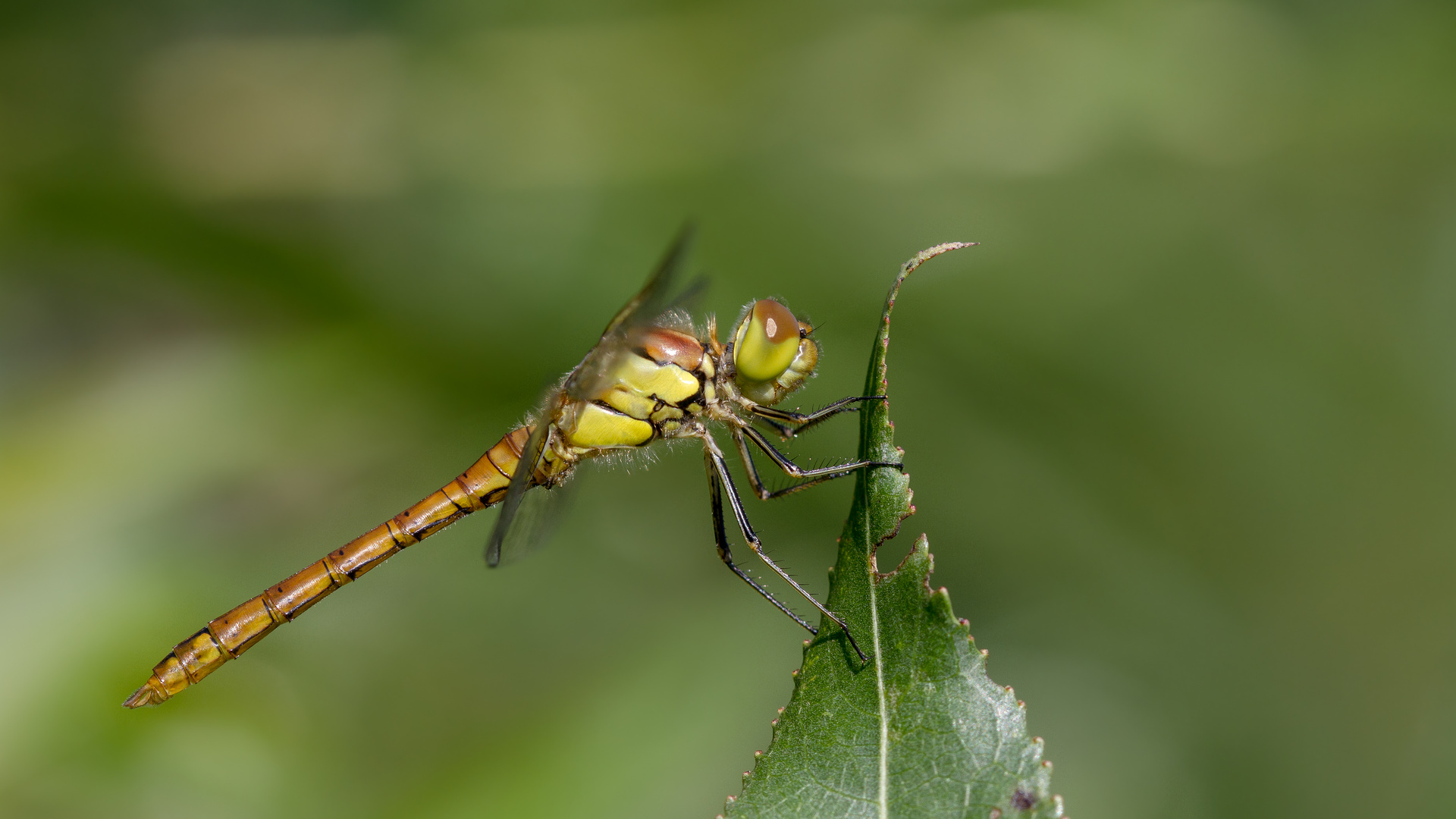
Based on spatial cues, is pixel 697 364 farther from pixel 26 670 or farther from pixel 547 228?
pixel 26 670

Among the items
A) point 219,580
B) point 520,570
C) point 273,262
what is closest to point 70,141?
point 273,262

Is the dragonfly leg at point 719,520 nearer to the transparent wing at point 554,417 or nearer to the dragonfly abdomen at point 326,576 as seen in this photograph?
the transparent wing at point 554,417

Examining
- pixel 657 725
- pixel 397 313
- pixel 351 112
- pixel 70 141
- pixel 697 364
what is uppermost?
pixel 70 141

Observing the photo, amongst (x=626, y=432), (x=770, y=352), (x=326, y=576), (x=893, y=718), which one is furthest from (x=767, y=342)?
(x=326, y=576)

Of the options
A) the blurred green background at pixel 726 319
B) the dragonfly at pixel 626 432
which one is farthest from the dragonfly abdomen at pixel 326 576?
the blurred green background at pixel 726 319

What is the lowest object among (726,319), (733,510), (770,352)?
(733,510)

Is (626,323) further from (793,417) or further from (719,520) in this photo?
(719,520)

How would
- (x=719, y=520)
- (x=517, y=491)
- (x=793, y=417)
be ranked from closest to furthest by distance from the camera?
(x=517, y=491) < (x=793, y=417) < (x=719, y=520)
